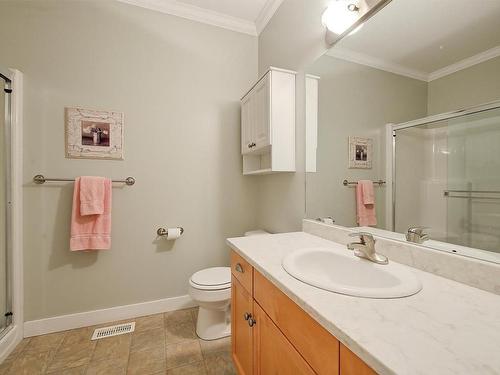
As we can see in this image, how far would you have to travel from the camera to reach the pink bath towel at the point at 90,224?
5.49 feet

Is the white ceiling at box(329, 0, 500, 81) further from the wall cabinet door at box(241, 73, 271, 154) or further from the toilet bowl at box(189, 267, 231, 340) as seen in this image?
the toilet bowl at box(189, 267, 231, 340)

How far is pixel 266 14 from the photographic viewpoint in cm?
202

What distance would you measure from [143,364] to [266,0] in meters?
2.80

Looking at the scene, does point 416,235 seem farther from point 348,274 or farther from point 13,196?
point 13,196

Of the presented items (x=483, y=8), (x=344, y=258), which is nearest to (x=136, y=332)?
(x=344, y=258)

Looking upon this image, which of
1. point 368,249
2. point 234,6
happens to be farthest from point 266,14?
point 368,249

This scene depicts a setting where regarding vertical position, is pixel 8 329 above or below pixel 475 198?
below

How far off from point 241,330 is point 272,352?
1.19 ft

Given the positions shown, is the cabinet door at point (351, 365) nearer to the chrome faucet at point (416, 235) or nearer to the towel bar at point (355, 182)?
the chrome faucet at point (416, 235)

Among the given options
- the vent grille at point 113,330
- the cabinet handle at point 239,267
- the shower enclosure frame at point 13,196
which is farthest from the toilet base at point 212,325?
the shower enclosure frame at point 13,196

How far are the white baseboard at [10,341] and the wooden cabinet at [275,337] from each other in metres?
1.46

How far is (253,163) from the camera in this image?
2.18 meters

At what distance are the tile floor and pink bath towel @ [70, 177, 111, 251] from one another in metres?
0.65

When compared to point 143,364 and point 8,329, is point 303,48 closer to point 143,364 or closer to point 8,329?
point 143,364
